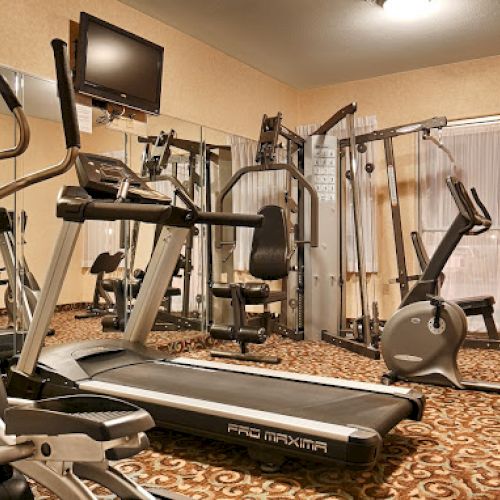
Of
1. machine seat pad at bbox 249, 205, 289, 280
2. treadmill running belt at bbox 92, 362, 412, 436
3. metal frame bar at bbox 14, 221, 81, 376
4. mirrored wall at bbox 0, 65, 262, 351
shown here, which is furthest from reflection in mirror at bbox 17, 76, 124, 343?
machine seat pad at bbox 249, 205, 289, 280

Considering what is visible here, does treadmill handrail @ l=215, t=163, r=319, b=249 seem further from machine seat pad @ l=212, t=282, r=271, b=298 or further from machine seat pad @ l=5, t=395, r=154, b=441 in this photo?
machine seat pad @ l=5, t=395, r=154, b=441

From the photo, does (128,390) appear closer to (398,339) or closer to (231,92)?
(398,339)

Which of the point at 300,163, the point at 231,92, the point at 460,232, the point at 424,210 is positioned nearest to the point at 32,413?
the point at 460,232

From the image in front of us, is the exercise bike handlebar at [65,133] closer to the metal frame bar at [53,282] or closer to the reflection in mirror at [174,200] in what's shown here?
the metal frame bar at [53,282]

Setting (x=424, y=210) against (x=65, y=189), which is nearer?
(x=65, y=189)

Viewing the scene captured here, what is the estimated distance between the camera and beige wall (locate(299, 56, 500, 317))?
586 centimetres

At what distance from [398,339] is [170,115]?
114 inches

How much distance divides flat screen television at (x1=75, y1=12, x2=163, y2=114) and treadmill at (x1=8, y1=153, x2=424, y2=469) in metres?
1.14

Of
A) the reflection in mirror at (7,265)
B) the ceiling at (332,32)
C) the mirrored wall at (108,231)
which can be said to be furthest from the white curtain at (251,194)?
the reflection in mirror at (7,265)

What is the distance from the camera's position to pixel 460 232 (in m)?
3.57

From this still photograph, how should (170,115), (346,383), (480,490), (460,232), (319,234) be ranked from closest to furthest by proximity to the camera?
(480,490), (346,383), (460,232), (170,115), (319,234)

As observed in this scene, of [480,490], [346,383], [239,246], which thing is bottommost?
[480,490]

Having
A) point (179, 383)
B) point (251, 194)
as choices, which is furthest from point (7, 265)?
point (251, 194)

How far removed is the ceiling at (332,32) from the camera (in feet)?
15.2
